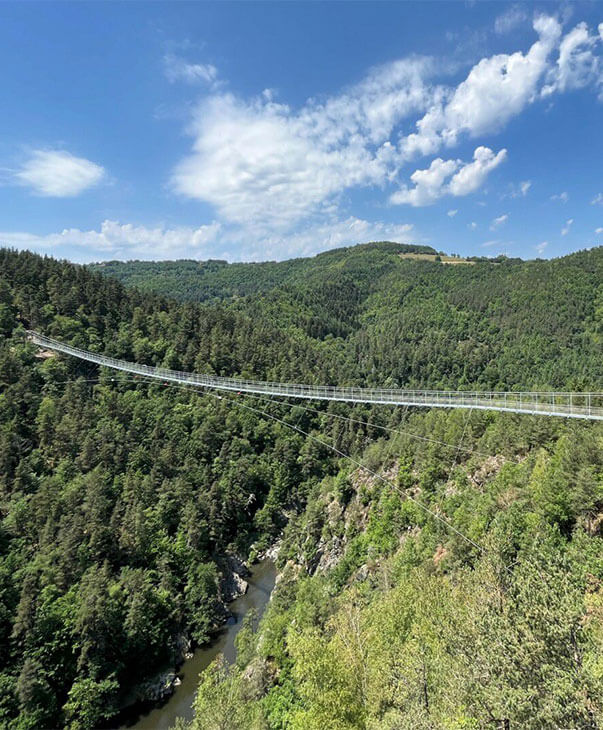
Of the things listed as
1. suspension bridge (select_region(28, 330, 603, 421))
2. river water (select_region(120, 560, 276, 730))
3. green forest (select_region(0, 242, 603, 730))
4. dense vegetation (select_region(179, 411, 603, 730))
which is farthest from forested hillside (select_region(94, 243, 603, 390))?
dense vegetation (select_region(179, 411, 603, 730))

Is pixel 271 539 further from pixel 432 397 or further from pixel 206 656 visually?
pixel 432 397

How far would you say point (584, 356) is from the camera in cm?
9031

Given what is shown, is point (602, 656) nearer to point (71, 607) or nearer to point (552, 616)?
point (552, 616)

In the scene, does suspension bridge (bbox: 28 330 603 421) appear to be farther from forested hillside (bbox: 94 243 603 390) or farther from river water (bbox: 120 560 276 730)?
forested hillside (bbox: 94 243 603 390)

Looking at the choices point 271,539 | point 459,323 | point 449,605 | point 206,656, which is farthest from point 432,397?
point 459,323

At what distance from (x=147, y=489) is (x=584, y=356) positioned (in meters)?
99.6

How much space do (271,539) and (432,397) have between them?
1031 inches

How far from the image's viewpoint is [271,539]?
39875 millimetres

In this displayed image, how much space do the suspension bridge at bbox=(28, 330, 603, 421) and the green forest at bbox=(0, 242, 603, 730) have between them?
6.30 ft

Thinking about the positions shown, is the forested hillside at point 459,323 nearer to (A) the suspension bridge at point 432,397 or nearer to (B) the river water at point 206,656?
(A) the suspension bridge at point 432,397

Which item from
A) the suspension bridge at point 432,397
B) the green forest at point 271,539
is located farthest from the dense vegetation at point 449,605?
the suspension bridge at point 432,397

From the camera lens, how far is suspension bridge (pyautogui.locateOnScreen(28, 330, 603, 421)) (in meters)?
16.1

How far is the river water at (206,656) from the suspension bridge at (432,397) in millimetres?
17299

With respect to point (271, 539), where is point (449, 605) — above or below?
above
